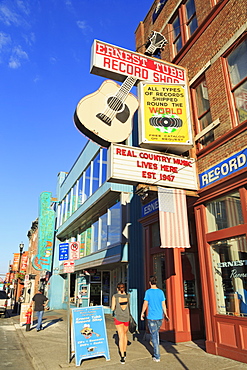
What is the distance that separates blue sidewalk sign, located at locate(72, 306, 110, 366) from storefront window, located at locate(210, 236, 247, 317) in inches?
117

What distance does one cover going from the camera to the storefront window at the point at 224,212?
701 cm

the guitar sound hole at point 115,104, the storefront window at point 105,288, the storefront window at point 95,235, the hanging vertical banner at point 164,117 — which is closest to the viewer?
the hanging vertical banner at point 164,117

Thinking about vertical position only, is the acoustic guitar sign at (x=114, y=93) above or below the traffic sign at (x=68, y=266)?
above

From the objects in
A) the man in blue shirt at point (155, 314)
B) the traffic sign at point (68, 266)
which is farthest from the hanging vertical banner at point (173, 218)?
the traffic sign at point (68, 266)

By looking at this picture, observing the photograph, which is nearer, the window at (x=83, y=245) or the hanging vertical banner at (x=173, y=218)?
the hanging vertical banner at (x=173, y=218)

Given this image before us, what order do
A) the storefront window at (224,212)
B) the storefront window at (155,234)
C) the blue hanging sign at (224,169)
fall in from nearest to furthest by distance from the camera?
1. the blue hanging sign at (224,169)
2. the storefront window at (224,212)
3. the storefront window at (155,234)

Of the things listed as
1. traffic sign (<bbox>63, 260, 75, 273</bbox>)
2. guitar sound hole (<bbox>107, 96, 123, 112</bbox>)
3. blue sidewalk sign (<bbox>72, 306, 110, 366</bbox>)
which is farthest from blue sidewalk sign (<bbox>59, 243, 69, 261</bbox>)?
guitar sound hole (<bbox>107, 96, 123, 112</bbox>)

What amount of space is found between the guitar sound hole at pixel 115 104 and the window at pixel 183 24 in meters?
3.70

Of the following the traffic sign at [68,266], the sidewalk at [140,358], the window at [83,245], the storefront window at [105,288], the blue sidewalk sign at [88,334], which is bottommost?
the sidewalk at [140,358]

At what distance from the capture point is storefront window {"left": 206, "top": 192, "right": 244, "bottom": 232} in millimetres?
→ 7013

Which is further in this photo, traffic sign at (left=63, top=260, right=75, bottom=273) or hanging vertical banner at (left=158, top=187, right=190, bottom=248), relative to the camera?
hanging vertical banner at (left=158, top=187, right=190, bottom=248)

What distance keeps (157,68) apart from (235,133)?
405cm

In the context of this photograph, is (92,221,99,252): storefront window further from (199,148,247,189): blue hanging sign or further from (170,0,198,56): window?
(170,0,198,56): window

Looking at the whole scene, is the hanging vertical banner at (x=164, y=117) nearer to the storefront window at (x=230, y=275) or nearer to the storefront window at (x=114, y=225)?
the storefront window at (x=230, y=275)
